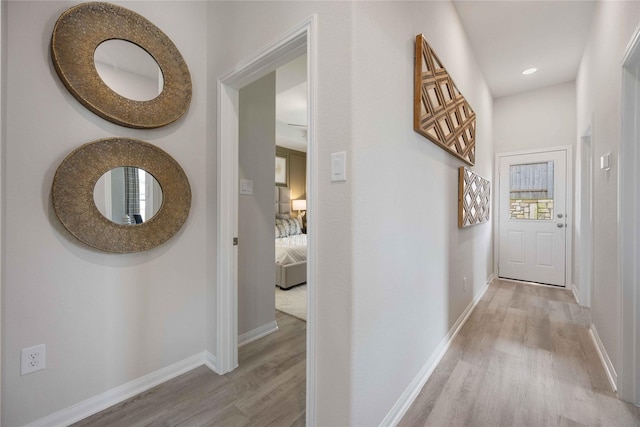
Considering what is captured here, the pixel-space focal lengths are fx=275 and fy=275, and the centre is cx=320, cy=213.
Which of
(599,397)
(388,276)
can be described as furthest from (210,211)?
(599,397)

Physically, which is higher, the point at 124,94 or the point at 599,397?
the point at 124,94

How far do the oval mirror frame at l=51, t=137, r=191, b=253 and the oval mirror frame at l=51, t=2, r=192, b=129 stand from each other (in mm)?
165

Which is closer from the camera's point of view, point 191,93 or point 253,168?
point 191,93

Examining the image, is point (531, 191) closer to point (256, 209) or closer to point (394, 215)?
point (394, 215)

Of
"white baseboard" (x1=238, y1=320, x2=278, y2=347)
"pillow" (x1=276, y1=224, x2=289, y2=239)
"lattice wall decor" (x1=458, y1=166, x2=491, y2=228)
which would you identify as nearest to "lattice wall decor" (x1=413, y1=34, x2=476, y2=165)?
"lattice wall decor" (x1=458, y1=166, x2=491, y2=228)

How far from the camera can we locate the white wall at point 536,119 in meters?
3.75

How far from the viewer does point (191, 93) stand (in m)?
1.79

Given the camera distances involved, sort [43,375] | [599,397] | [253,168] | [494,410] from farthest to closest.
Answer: [253,168] < [599,397] < [494,410] < [43,375]

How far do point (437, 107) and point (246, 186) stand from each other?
60.3 inches

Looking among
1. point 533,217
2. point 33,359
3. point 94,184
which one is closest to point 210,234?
point 94,184

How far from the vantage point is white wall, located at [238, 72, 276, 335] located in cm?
222

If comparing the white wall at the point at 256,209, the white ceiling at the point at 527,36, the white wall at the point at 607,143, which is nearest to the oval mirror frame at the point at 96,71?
the white wall at the point at 256,209

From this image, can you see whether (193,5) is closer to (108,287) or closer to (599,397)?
(108,287)

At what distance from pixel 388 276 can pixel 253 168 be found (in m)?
1.44
